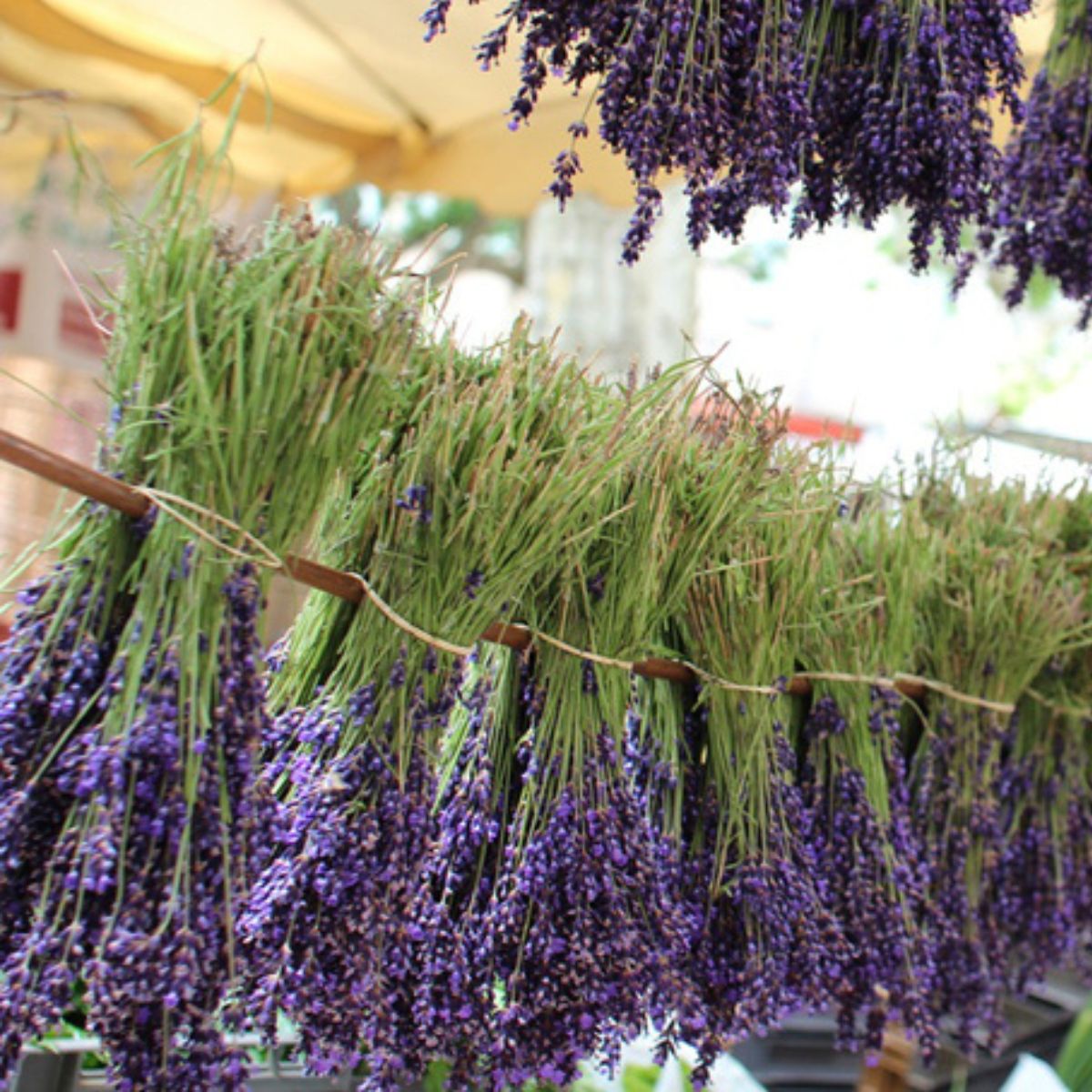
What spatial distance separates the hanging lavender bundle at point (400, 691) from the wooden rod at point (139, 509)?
43 mm

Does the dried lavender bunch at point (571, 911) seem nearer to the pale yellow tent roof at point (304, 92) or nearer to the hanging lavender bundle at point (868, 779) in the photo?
the hanging lavender bundle at point (868, 779)

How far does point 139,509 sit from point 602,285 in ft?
19.3

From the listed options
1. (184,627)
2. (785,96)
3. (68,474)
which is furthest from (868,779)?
(68,474)

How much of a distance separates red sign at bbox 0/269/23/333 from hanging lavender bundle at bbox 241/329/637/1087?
154 cm

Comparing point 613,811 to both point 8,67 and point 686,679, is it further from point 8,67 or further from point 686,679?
point 8,67

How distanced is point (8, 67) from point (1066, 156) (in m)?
1.90

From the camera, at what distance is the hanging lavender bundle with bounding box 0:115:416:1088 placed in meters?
0.96

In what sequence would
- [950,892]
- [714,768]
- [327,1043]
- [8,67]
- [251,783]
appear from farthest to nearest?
[8,67] → [950,892] → [714,768] → [327,1043] → [251,783]

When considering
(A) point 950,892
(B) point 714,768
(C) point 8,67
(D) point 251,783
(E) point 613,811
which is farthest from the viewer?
(C) point 8,67

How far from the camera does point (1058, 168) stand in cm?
196

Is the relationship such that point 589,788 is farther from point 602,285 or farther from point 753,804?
point 602,285

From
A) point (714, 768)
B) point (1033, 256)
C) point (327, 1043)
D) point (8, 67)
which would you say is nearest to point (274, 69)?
point (8, 67)

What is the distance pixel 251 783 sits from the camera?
103cm

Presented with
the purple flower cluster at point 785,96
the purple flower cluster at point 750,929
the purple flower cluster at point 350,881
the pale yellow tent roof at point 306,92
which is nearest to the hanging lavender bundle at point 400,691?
the purple flower cluster at point 350,881
